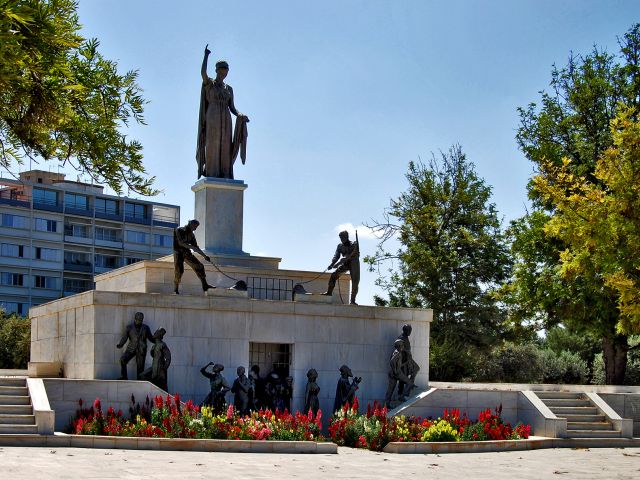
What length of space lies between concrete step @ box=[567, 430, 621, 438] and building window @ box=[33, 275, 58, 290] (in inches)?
2901

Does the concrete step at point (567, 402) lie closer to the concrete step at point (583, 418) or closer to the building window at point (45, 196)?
the concrete step at point (583, 418)

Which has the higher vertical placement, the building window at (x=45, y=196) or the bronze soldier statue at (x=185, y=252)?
the building window at (x=45, y=196)

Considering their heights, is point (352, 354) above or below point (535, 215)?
below

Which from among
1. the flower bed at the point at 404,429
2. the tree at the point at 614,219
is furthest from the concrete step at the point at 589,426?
the tree at the point at 614,219

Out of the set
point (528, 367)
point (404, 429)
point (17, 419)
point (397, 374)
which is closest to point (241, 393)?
point (404, 429)

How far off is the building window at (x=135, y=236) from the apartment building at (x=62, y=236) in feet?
0.32

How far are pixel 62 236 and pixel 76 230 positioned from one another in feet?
6.23

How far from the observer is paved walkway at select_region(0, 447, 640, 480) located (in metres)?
13.7

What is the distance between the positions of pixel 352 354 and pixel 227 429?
661 cm

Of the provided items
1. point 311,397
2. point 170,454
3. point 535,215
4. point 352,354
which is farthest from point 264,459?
point 535,215

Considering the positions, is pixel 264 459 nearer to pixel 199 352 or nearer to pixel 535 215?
pixel 199 352

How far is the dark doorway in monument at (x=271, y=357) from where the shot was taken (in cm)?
2380

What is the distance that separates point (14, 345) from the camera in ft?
193

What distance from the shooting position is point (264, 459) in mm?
16578
